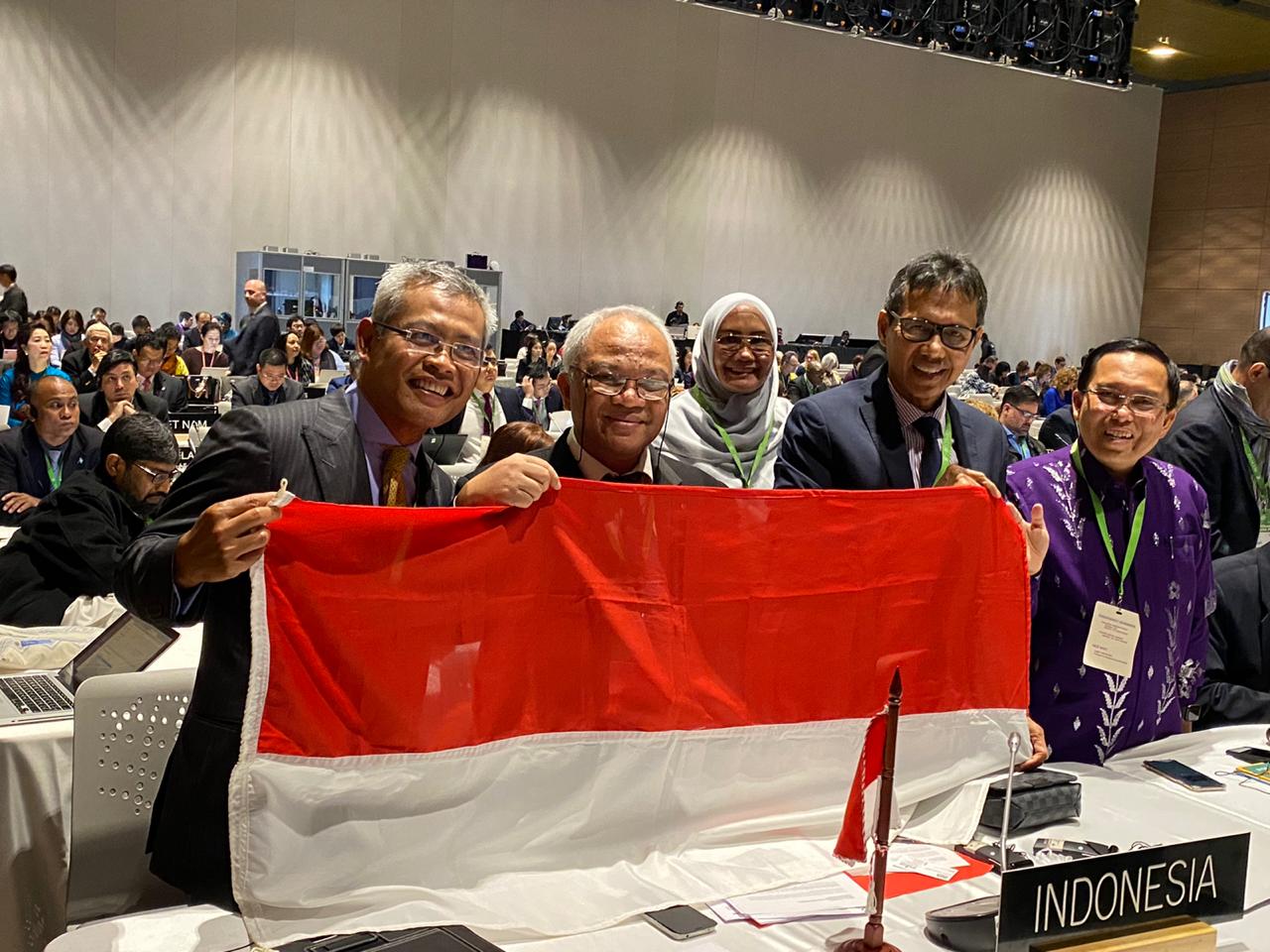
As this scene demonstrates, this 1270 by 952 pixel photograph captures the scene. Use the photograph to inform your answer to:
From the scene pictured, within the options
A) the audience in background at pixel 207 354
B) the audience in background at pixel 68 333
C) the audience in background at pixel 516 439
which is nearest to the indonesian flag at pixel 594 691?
the audience in background at pixel 516 439

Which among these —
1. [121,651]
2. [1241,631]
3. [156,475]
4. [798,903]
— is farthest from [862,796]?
[156,475]

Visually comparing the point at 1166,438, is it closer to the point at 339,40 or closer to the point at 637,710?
the point at 637,710

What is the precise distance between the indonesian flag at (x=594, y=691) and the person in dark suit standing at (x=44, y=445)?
448 cm

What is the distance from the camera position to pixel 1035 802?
218 cm

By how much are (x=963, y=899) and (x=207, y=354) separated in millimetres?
12110

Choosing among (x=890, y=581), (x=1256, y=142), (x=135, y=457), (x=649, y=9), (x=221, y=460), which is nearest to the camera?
(x=221, y=460)

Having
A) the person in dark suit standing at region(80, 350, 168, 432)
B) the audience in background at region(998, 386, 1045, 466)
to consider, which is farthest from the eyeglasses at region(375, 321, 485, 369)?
the audience in background at region(998, 386, 1045, 466)

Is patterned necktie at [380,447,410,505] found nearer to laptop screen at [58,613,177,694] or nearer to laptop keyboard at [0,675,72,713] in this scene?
laptop screen at [58,613,177,694]

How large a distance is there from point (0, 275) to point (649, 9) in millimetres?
11042

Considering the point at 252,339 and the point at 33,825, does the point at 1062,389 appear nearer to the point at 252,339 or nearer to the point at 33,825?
the point at 252,339

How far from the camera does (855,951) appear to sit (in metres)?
1.62

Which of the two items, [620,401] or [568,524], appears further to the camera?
[620,401]

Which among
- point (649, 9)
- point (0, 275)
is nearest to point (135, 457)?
point (0, 275)

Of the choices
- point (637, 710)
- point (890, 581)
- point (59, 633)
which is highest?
point (890, 581)
